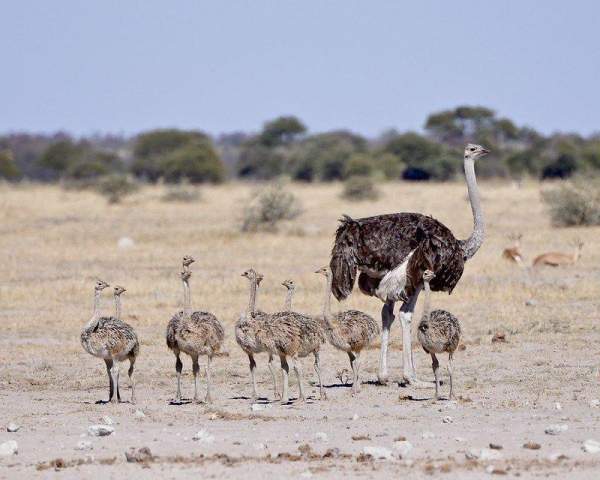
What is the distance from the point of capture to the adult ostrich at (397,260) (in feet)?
38.8

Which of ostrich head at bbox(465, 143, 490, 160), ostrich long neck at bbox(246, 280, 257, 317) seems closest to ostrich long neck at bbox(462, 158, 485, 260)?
ostrich head at bbox(465, 143, 490, 160)

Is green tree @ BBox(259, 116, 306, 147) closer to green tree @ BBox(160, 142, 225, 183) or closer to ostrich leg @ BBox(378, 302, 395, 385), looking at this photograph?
green tree @ BBox(160, 142, 225, 183)

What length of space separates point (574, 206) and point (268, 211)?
22.9 ft

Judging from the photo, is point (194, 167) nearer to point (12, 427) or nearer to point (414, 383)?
point (414, 383)

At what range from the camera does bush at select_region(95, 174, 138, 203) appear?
41.8 m

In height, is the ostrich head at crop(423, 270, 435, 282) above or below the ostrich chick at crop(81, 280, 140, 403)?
above

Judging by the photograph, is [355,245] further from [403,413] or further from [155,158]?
[155,158]

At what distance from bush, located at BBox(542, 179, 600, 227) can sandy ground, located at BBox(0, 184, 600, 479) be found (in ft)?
8.09

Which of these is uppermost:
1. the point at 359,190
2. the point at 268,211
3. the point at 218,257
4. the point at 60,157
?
the point at 60,157

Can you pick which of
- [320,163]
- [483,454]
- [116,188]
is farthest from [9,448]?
[320,163]

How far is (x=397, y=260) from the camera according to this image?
38.9ft

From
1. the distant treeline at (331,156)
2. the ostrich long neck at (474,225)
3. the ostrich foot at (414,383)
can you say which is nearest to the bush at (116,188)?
the distant treeline at (331,156)

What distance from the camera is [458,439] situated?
8.88 meters

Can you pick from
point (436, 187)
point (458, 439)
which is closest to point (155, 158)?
point (436, 187)
